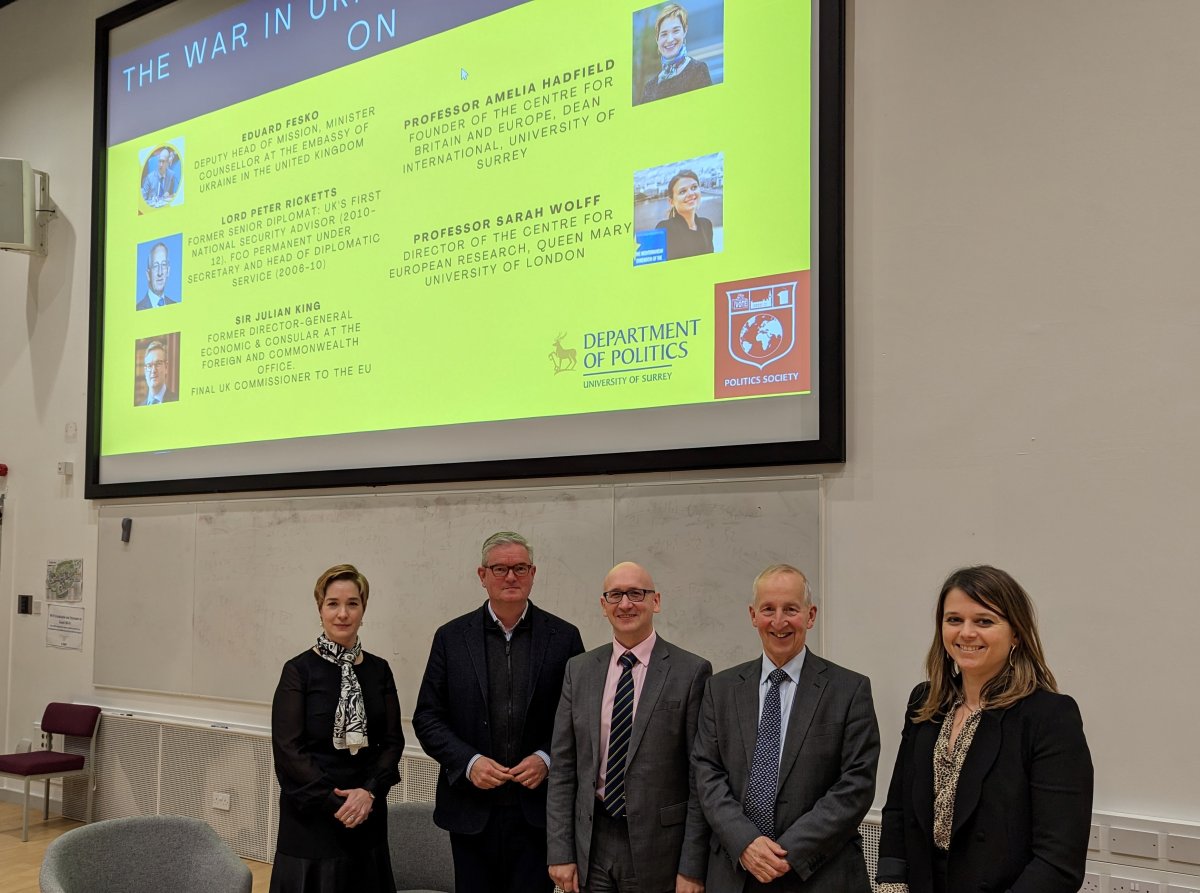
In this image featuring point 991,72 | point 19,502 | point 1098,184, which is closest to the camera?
point 1098,184

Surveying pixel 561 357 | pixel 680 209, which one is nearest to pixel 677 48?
pixel 680 209

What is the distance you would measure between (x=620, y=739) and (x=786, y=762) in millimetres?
473

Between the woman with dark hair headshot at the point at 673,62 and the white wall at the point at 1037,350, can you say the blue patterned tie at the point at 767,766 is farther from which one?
the woman with dark hair headshot at the point at 673,62

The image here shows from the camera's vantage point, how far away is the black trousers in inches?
126

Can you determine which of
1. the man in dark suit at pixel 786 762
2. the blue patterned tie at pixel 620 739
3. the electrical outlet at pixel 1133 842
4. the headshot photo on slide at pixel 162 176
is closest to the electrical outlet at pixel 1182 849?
the electrical outlet at pixel 1133 842

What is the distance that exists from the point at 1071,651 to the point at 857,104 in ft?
6.57

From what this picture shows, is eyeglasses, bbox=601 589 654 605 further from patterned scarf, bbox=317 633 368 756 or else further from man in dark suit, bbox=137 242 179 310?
man in dark suit, bbox=137 242 179 310

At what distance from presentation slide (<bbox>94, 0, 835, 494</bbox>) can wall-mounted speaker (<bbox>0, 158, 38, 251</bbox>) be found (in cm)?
58

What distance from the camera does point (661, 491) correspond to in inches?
172

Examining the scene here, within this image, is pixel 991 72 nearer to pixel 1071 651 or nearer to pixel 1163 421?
pixel 1163 421

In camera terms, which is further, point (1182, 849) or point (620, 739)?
point (1182, 849)

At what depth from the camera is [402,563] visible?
5125 millimetres

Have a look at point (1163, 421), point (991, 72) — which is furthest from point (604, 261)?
point (1163, 421)

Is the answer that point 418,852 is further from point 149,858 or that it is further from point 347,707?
point 149,858
